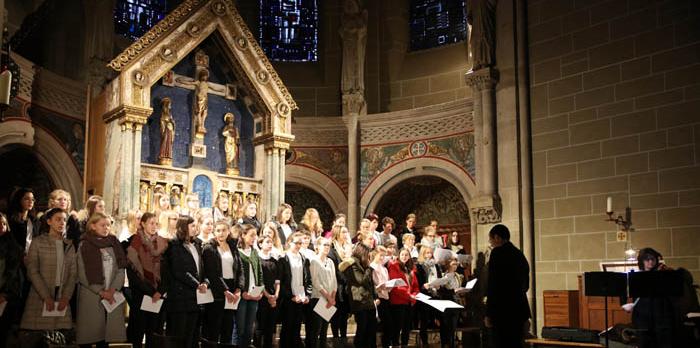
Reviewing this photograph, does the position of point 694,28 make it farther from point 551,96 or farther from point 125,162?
point 125,162

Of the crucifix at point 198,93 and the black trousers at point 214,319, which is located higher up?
the crucifix at point 198,93

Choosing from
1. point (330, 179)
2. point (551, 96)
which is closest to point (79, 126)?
point (330, 179)

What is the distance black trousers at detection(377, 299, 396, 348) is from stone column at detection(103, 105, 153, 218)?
3482 millimetres

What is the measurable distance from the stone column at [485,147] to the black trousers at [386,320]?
3864 millimetres

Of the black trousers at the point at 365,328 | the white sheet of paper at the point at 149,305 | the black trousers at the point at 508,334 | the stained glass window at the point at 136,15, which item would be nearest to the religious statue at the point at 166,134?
the black trousers at the point at 365,328

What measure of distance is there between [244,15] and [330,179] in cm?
430

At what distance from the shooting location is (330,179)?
48.5ft

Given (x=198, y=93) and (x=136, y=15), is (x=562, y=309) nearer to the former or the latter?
(x=198, y=93)

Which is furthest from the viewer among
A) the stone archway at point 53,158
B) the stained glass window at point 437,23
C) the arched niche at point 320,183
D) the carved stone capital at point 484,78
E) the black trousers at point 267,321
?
the stained glass window at point 437,23

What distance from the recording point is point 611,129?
1079cm

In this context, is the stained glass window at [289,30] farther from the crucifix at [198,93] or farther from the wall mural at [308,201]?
the crucifix at [198,93]

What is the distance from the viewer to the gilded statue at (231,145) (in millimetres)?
11227

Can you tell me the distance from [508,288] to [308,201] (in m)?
9.28

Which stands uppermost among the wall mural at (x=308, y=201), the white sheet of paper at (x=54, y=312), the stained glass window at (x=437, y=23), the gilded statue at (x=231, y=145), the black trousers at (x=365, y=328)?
the stained glass window at (x=437, y=23)
